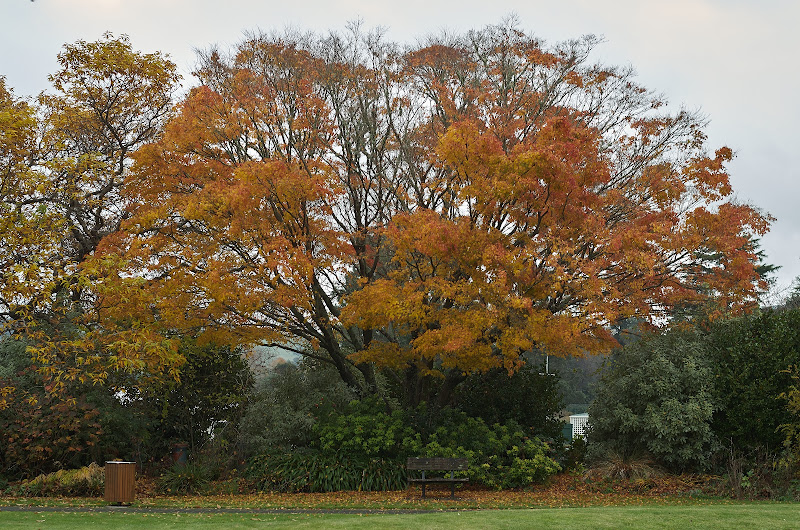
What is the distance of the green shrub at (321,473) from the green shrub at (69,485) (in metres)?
3.13

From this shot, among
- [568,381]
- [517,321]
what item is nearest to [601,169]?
[517,321]

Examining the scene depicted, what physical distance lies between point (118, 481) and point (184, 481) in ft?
9.69

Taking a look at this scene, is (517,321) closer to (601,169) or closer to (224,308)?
(601,169)

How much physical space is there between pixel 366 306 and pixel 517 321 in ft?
9.67

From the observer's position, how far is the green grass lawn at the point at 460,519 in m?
10.0

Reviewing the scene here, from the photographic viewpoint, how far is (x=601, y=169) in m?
15.0

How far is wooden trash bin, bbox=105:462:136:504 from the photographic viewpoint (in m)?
12.7

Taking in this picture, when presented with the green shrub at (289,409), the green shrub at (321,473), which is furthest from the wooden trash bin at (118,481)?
the green shrub at (289,409)

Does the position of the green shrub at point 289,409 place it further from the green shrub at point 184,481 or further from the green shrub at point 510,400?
the green shrub at point 510,400

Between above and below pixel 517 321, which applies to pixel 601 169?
above

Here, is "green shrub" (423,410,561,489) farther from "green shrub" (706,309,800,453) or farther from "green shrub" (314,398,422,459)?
"green shrub" (706,309,800,453)

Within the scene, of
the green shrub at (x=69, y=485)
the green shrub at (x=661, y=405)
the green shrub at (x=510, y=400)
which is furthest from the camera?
the green shrub at (x=510, y=400)

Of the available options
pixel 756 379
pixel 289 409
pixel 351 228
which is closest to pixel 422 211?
pixel 351 228

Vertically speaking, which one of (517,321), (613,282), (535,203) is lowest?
(517,321)
